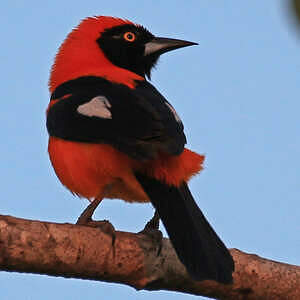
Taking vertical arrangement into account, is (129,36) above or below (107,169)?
above

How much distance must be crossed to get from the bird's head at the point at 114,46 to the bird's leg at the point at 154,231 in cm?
197

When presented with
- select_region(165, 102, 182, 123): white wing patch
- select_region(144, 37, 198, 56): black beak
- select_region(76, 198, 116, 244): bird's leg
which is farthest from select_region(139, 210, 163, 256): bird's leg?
select_region(144, 37, 198, 56): black beak

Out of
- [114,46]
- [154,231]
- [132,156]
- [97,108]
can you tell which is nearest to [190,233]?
[154,231]

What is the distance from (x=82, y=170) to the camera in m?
4.50

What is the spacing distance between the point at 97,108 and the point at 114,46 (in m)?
2.03

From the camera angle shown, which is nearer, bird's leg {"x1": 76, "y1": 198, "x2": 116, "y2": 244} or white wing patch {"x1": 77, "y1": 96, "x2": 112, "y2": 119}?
bird's leg {"x1": 76, "y1": 198, "x2": 116, "y2": 244}

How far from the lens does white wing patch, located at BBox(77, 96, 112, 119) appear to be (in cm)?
438

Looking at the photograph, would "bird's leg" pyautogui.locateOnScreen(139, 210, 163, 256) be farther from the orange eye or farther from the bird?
the orange eye

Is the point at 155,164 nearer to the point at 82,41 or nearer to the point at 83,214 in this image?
the point at 83,214

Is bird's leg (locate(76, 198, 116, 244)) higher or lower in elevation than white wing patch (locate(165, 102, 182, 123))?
lower

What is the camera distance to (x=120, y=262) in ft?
12.0

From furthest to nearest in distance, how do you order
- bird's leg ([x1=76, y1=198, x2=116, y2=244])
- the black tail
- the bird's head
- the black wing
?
the bird's head < the black wing < bird's leg ([x1=76, y1=198, x2=116, y2=244]) < the black tail

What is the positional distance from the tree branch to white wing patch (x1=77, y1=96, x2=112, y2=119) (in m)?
0.89

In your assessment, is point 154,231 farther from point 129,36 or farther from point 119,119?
point 129,36
